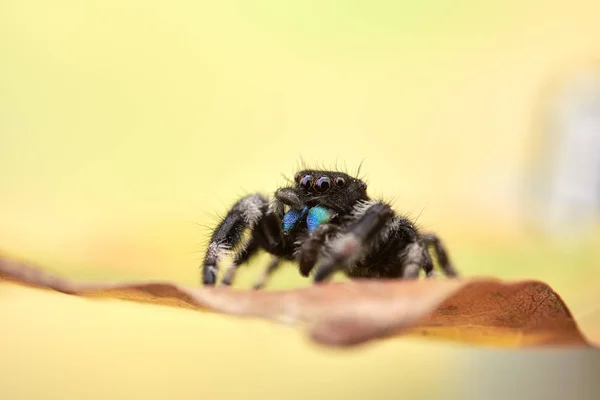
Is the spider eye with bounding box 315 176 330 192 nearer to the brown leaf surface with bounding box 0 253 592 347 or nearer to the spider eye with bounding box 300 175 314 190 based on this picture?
the spider eye with bounding box 300 175 314 190

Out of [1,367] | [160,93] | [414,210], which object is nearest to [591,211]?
[414,210]

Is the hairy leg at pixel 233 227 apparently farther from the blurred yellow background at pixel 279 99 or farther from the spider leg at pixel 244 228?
the blurred yellow background at pixel 279 99

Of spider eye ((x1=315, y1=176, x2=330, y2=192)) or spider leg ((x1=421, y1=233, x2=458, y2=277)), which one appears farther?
spider leg ((x1=421, y1=233, x2=458, y2=277))

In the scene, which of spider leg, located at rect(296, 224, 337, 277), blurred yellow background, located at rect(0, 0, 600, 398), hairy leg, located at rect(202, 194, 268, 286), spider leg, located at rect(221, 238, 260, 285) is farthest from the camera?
blurred yellow background, located at rect(0, 0, 600, 398)

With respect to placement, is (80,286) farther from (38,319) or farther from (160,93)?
(160,93)

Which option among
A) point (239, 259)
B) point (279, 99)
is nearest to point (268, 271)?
point (239, 259)

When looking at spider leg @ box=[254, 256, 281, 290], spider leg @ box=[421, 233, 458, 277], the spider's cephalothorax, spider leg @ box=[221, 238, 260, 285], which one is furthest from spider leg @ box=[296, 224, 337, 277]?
spider leg @ box=[421, 233, 458, 277]

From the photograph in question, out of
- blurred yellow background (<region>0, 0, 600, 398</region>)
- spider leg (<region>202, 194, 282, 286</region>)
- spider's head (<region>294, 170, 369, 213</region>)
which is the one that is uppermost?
blurred yellow background (<region>0, 0, 600, 398</region>)
